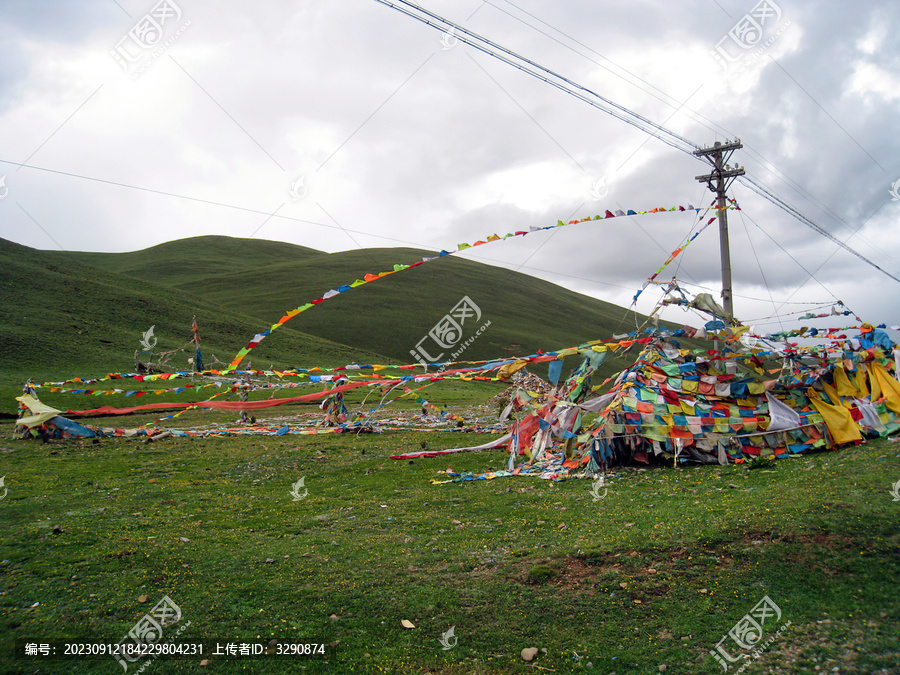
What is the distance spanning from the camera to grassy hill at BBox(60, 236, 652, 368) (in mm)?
103000

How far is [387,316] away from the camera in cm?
10894

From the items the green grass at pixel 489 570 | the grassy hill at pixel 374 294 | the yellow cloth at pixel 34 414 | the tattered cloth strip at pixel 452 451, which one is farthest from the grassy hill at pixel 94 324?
the green grass at pixel 489 570

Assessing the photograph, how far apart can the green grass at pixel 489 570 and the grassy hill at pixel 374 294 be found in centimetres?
6620

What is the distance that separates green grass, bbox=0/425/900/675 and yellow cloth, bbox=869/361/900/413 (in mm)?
2668

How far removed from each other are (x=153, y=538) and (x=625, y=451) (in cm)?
1092

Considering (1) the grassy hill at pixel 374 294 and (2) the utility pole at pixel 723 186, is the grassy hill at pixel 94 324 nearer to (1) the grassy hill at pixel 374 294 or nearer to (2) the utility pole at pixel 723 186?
(1) the grassy hill at pixel 374 294

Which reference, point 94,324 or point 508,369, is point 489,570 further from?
point 94,324

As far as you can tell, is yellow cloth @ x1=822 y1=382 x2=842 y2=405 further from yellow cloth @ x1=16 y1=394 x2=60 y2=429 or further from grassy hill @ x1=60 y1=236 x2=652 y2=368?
grassy hill @ x1=60 y1=236 x2=652 y2=368

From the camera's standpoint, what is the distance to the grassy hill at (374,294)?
103m

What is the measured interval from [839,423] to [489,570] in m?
11.4

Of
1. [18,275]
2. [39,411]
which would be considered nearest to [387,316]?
[18,275]

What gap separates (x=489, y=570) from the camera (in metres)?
7.89

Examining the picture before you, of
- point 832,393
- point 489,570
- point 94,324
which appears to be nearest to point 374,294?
point 94,324

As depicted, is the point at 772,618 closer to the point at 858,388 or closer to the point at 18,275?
the point at 858,388
